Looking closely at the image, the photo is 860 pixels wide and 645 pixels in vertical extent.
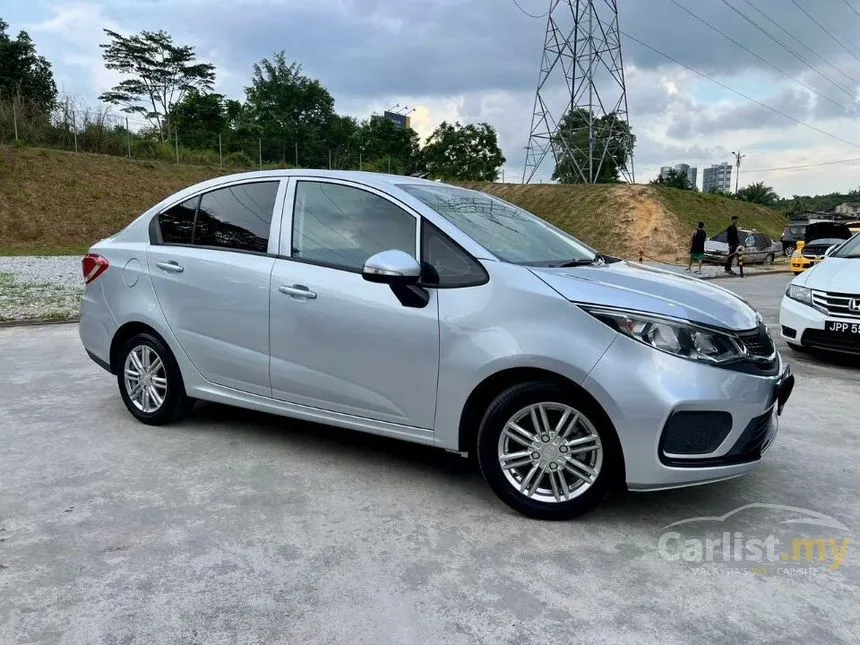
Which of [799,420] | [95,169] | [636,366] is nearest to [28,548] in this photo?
[636,366]

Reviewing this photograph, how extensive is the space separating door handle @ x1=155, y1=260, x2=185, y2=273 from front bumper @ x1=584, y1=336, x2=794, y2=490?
281cm

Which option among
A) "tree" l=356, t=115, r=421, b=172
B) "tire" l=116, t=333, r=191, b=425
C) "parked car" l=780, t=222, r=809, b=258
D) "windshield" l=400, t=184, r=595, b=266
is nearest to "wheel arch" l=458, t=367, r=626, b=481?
"windshield" l=400, t=184, r=595, b=266

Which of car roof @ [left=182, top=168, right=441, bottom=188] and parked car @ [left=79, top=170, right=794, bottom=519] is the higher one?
car roof @ [left=182, top=168, right=441, bottom=188]

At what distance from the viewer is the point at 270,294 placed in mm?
3959

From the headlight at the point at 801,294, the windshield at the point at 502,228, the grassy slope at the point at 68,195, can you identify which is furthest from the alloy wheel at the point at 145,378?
the grassy slope at the point at 68,195

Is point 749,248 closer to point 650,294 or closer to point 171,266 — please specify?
point 650,294

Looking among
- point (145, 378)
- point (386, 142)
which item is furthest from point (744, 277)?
point (386, 142)

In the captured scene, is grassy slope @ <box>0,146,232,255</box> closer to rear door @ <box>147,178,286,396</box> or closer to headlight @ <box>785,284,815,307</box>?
rear door @ <box>147,178,286,396</box>

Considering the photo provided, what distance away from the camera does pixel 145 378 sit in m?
4.68

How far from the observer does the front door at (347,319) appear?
11.5 feet

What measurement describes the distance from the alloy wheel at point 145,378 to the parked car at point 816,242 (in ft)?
65.4

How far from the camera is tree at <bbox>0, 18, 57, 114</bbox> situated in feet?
164

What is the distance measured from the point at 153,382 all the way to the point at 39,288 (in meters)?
8.88

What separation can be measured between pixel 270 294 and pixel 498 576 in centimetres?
210
